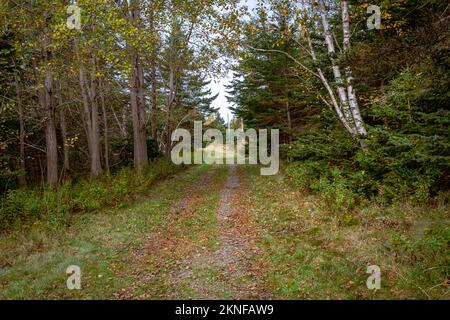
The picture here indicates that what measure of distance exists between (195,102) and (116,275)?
3071 cm

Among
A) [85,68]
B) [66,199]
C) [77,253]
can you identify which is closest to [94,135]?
[85,68]

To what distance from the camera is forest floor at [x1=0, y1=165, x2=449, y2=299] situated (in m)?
5.51

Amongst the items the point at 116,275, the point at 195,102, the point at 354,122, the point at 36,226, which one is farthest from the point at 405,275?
the point at 195,102

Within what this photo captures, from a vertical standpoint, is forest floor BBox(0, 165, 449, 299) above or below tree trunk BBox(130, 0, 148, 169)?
below

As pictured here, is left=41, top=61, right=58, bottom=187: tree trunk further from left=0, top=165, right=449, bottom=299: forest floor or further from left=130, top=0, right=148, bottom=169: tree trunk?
left=130, top=0, right=148, bottom=169: tree trunk

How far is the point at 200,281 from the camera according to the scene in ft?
20.2

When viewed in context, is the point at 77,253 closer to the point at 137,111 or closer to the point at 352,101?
the point at 352,101

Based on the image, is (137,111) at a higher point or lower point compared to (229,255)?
higher

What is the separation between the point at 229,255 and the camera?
746 cm

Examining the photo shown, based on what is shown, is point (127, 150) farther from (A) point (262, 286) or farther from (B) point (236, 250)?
(A) point (262, 286)

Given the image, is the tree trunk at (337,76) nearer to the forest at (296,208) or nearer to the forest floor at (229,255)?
the forest at (296,208)

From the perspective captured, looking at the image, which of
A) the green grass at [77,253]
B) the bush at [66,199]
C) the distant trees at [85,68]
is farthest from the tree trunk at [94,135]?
the green grass at [77,253]

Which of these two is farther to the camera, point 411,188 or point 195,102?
point 195,102

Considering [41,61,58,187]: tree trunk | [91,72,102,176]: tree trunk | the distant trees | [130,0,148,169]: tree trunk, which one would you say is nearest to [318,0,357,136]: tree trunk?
the distant trees
